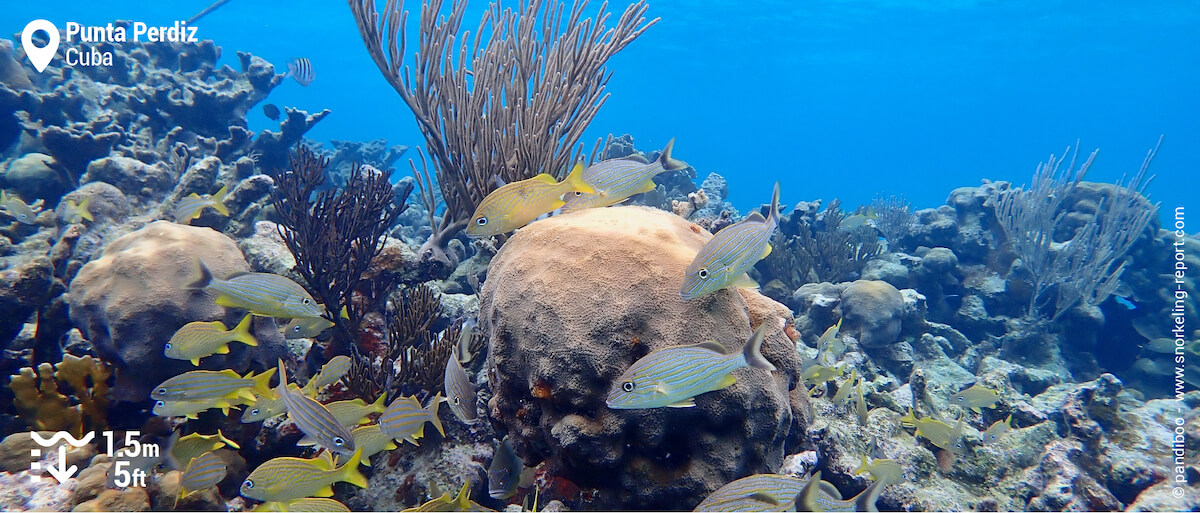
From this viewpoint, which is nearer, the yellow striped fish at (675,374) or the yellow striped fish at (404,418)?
the yellow striped fish at (675,374)

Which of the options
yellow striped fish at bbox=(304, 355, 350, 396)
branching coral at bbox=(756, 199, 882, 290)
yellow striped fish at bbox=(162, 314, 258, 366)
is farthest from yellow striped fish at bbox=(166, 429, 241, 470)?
branching coral at bbox=(756, 199, 882, 290)

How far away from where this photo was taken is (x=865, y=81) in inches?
2778

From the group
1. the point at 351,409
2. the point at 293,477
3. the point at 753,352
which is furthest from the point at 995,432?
the point at 293,477

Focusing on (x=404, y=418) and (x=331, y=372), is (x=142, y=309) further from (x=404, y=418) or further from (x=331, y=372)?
(x=404, y=418)

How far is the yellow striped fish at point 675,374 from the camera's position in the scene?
1.92 metres

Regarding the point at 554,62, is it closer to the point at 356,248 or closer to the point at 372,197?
the point at 372,197

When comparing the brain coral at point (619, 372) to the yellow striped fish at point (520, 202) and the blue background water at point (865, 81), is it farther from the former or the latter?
the blue background water at point (865, 81)

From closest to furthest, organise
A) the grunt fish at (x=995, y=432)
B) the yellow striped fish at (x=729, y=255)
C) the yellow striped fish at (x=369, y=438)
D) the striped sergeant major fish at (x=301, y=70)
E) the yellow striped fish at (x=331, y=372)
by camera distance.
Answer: the yellow striped fish at (x=729, y=255), the yellow striped fish at (x=369, y=438), the yellow striped fish at (x=331, y=372), the grunt fish at (x=995, y=432), the striped sergeant major fish at (x=301, y=70)

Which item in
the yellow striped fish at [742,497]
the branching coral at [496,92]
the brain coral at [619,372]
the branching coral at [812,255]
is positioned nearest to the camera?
the yellow striped fish at [742,497]

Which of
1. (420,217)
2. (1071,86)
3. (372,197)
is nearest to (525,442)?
(372,197)

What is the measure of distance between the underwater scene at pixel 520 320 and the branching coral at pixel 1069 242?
0.07 meters

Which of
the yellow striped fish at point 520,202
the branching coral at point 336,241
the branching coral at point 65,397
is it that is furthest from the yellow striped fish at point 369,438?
the branching coral at point 65,397

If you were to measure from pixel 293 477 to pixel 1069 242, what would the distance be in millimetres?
12953

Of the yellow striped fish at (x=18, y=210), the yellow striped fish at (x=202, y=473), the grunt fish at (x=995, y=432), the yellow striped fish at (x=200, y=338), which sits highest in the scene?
the yellow striped fish at (x=18, y=210)
